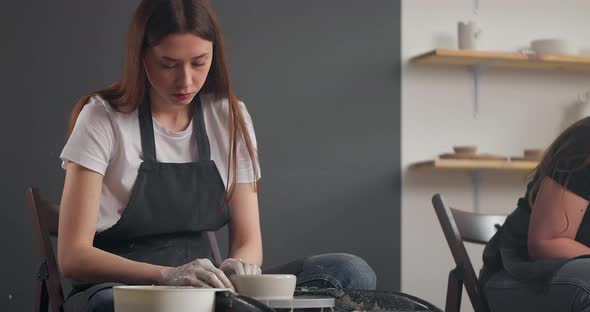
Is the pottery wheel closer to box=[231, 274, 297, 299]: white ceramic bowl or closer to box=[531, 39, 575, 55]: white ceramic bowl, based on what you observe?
box=[231, 274, 297, 299]: white ceramic bowl

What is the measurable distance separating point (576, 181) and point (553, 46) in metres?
1.80

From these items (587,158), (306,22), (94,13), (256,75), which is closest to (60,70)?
(94,13)

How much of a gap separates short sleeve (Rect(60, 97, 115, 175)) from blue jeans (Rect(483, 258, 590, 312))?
0.95 metres

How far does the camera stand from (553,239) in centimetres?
200

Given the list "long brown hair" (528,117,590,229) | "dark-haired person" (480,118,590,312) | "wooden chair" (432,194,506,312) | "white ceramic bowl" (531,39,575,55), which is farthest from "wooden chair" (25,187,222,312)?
"white ceramic bowl" (531,39,575,55)

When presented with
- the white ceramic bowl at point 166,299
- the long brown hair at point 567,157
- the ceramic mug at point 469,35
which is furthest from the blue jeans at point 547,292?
the ceramic mug at point 469,35

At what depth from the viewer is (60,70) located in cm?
332

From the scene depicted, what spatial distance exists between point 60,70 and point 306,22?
1.00 metres

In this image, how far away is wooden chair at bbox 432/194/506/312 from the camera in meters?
2.08

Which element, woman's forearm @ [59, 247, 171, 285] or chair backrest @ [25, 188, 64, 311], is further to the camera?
chair backrest @ [25, 188, 64, 311]

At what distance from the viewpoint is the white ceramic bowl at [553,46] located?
12.0 ft

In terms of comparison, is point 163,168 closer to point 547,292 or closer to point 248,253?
point 248,253

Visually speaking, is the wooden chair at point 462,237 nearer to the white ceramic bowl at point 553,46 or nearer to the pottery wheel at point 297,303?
the pottery wheel at point 297,303

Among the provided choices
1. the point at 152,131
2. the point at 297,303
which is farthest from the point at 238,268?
the point at 152,131
